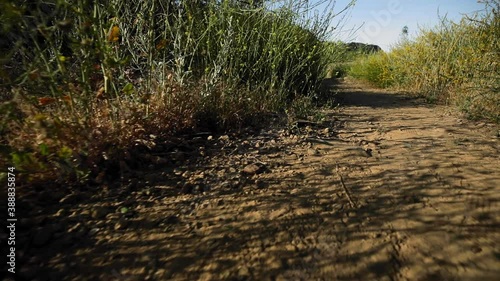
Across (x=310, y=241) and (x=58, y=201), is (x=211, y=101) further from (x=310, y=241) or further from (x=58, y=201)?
(x=310, y=241)

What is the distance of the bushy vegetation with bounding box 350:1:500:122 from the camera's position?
322cm

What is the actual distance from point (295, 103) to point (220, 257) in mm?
2183

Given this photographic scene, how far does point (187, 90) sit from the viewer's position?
237 centimetres

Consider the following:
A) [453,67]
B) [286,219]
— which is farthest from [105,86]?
[453,67]

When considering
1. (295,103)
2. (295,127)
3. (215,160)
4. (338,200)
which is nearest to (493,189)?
(338,200)

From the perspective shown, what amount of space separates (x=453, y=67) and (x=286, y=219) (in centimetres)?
498

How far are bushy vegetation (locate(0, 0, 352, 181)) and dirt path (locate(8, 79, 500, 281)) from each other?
259mm

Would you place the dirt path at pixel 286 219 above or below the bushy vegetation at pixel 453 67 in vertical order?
below

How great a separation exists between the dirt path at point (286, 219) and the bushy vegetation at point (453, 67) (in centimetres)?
138

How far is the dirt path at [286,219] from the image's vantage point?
111 centimetres

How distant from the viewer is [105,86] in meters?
1.68

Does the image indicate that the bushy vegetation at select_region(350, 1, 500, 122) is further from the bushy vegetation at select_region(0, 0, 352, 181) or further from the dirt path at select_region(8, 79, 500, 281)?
the bushy vegetation at select_region(0, 0, 352, 181)

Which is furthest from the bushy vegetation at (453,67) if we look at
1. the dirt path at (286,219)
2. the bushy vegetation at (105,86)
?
the bushy vegetation at (105,86)

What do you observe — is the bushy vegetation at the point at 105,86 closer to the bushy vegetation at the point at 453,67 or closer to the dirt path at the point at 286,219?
the dirt path at the point at 286,219
